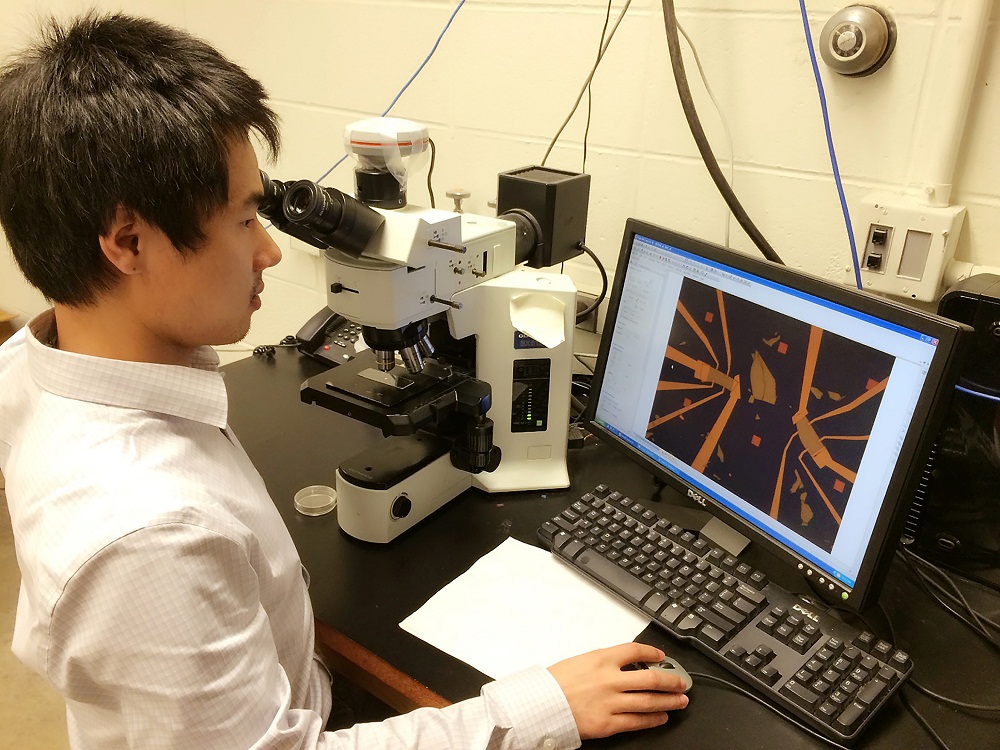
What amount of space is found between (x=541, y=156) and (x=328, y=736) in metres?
1.11

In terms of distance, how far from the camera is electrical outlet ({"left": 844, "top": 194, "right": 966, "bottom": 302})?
106 cm

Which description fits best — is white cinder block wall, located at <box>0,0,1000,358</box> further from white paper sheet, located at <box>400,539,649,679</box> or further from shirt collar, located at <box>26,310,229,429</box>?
white paper sheet, located at <box>400,539,649,679</box>

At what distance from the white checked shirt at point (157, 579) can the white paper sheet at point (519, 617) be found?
7 centimetres

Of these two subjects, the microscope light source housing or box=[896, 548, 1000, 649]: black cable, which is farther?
the microscope light source housing

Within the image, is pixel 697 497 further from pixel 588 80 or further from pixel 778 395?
pixel 588 80

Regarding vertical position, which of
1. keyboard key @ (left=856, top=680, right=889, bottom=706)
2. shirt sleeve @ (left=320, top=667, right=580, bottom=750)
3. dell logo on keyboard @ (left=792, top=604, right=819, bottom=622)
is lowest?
shirt sleeve @ (left=320, top=667, right=580, bottom=750)

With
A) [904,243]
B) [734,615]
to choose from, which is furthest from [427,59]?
[734,615]

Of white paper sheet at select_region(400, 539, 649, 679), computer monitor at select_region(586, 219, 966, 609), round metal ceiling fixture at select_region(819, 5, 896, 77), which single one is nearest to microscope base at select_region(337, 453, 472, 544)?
white paper sheet at select_region(400, 539, 649, 679)

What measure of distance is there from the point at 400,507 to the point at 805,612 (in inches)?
20.1

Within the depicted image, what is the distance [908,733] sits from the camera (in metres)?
0.76

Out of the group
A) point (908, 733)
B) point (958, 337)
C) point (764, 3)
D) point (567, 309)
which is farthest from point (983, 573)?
point (764, 3)

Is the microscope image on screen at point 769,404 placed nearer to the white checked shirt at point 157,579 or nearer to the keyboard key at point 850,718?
the keyboard key at point 850,718

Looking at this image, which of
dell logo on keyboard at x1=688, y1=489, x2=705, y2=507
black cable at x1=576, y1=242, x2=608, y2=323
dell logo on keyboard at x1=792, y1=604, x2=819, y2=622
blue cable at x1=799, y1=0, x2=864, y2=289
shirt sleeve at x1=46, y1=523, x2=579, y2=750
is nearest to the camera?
shirt sleeve at x1=46, y1=523, x2=579, y2=750

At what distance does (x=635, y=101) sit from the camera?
4.37 ft
